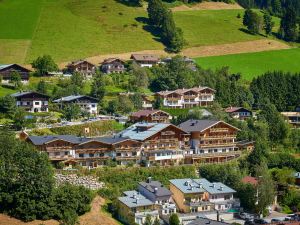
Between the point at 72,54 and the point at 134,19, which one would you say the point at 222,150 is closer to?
the point at 72,54

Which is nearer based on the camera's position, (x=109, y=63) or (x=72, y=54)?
(x=109, y=63)

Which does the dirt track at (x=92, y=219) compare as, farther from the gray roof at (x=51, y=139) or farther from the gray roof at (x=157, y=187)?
the gray roof at (x=51, y=139)

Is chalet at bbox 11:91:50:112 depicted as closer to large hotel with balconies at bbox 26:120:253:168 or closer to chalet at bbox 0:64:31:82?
chalet at bbox 0:64:31:82

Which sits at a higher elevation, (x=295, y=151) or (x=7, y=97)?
(x=7, y=97)

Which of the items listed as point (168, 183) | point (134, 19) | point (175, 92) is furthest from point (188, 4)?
point (168, 183)

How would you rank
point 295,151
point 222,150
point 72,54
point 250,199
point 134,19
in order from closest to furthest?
point 250,199
point 222,150
point 295,151
point 72,54
point 134,19

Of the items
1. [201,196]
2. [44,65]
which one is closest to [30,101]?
[44,65]

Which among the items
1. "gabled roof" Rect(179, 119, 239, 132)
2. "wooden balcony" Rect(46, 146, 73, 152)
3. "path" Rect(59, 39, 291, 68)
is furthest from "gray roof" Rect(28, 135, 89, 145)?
"path" Rect(59, 39, 291, 68)
